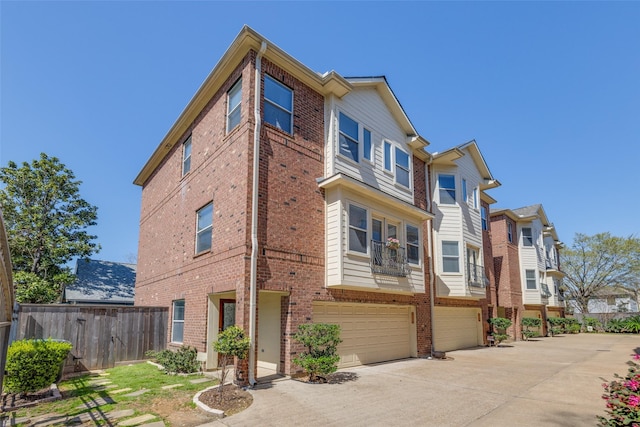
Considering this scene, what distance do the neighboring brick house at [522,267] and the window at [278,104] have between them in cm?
1980

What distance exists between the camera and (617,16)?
34.8 feet

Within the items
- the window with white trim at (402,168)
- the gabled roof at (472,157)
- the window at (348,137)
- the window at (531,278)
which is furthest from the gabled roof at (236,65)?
the window at (531,278)

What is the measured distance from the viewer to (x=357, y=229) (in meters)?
11.5

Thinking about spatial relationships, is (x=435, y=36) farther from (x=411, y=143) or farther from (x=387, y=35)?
(x=411, y=143)

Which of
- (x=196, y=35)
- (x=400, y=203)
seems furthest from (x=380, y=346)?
(x=196, y=35)

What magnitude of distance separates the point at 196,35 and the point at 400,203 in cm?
861

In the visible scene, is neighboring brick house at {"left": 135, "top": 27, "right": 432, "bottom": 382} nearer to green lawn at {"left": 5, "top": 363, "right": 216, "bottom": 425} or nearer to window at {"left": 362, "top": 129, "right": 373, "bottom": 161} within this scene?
window at {"left": 362, "top": 129, "right": 373, "bottom": 161}

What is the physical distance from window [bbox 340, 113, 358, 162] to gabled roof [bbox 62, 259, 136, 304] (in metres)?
17.9

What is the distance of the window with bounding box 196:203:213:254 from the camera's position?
38.3ft

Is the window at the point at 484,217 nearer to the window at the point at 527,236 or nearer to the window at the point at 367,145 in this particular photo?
the window at the point at 527,236

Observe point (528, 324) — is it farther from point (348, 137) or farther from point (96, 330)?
point (96, 330)

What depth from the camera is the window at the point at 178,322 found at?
1251 centimetres

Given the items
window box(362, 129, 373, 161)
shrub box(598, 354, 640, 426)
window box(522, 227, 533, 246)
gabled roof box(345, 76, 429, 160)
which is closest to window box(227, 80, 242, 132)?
gabled roof box(345, 76, 429, 160)

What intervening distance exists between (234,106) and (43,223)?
17437mm
